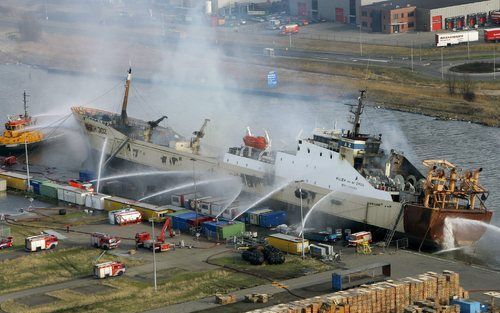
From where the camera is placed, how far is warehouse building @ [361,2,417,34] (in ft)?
527

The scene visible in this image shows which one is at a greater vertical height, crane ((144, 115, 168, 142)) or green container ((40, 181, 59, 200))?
crane ((144, 115, 168, 142))

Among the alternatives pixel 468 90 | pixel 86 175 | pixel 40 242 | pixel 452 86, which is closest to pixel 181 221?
pixel 40 242

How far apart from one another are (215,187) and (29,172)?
824 inches

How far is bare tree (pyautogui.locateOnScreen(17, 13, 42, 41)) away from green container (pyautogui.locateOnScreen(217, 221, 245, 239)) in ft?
337

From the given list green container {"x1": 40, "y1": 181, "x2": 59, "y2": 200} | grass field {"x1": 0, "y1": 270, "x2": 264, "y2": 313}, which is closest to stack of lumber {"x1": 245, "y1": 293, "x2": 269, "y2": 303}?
grass field {"x1": 0, "y1": 270, "x2": 264, "y2": 313}

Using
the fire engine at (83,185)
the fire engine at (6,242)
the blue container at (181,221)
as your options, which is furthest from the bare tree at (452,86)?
the fire engine at (6,242)

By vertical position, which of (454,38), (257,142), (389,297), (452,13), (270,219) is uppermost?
(452,13)

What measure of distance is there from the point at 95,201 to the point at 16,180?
1103cm

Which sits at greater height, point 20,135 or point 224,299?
point 20,135

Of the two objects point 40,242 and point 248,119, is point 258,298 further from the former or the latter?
point 248,119

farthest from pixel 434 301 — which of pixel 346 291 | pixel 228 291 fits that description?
pixel 228 291

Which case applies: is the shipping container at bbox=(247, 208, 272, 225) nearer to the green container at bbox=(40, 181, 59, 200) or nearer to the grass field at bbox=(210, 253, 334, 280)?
the grass field at bbox=(210, 253, 334, 280)

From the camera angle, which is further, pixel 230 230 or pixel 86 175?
pixel 86 175

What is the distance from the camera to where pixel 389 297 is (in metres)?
60.3
